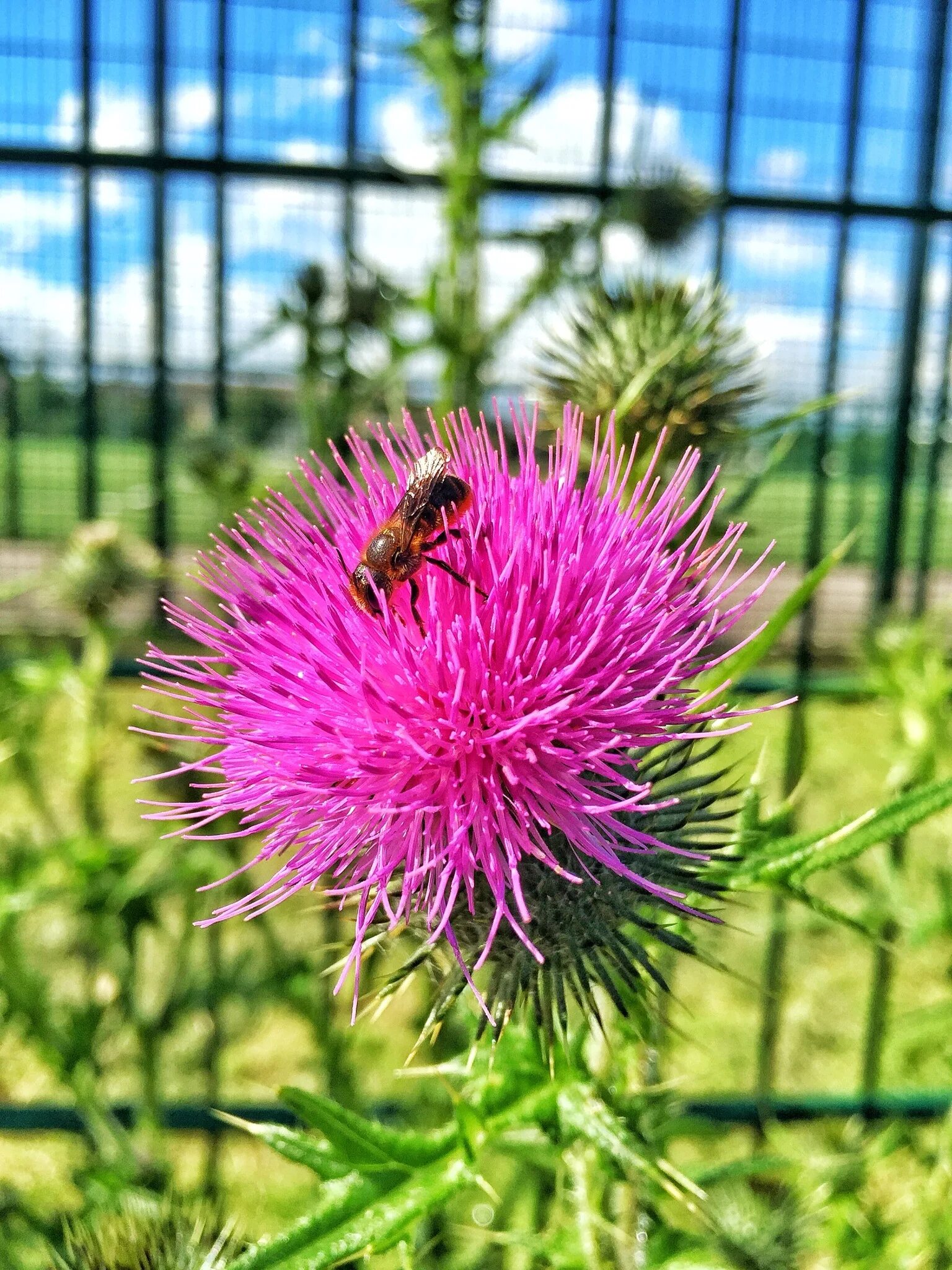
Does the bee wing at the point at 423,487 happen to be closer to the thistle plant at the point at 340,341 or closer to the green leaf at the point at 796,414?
the green leaf at the point at 796,414

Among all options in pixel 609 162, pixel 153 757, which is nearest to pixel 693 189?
pixel 609 162

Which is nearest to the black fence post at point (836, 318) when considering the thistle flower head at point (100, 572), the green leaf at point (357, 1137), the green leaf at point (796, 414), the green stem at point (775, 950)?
the green stem at point (775, 950)

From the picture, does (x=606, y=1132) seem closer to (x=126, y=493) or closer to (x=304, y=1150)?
(x=304, y=1150)

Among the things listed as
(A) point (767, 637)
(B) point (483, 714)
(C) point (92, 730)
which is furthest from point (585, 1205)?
(C) point (92, 730)

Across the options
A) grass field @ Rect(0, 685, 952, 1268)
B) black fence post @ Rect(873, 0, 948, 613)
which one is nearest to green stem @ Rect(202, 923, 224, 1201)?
grass field @ Rect(0, 685, 952, 1268)

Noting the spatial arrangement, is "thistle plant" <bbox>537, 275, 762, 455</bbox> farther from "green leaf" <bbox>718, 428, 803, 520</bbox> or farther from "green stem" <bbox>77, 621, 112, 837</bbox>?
"green stem" <bbox>77, 621, 112, 837</bbox>

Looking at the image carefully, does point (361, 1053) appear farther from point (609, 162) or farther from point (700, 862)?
point (609, 162)
